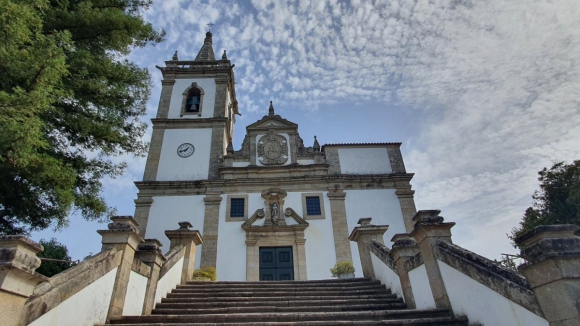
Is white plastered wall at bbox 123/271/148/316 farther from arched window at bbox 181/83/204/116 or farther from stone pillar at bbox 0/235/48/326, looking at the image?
arched window at bbox 181/83/204/116

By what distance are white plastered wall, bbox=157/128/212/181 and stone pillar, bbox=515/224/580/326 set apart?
50.2 feet

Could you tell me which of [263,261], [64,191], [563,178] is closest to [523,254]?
[64,191]

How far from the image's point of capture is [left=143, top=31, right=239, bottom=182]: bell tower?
57.4 feet

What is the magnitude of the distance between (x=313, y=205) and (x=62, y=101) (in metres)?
11.2

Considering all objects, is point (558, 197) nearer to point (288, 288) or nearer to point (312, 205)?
point (312, 205)

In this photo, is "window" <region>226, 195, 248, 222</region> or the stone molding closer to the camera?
the stone molding

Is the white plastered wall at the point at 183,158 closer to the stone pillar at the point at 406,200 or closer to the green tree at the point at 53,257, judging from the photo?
the green tree at the point at 53,257

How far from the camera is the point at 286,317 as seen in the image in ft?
16.5

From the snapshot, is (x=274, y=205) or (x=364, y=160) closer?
(x=274, y=205)

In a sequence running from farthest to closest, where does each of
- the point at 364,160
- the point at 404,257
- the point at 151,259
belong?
1. the point at 364,160
2. the point at 404,257
3. the point at 151,259

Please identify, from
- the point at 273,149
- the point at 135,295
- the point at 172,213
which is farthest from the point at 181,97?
the point at 135,295

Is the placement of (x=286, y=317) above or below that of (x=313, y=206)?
below

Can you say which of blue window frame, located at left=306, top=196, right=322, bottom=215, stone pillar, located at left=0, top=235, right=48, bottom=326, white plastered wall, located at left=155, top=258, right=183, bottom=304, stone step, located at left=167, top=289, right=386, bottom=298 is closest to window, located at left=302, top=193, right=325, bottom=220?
blue window frame, located at left=306, top=196, right=322, bottom=215

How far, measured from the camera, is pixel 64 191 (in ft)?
21.5
